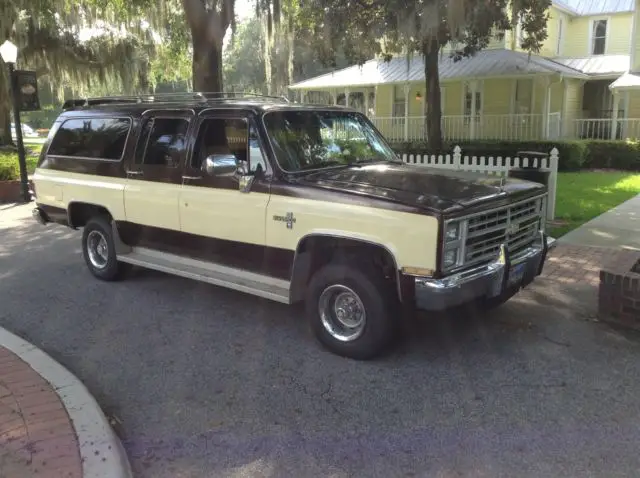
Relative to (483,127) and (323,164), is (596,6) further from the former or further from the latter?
(323,164)

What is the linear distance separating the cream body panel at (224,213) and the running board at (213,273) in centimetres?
33

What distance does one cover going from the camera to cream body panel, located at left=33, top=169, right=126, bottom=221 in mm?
6555

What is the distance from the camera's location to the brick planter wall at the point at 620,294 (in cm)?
516

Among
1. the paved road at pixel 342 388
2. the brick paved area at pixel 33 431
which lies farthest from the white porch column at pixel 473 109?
the brick paved area at pixel 33 431

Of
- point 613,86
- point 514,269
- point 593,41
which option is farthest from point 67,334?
point 593,41

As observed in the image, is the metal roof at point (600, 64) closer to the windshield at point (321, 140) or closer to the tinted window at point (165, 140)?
the windshield at point (321, 140)

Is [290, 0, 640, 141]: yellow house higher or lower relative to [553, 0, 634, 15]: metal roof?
lower

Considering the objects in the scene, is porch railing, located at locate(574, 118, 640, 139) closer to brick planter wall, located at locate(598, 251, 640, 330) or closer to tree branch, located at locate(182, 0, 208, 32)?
tree branch, located at locate(182, 0, 208, 32)

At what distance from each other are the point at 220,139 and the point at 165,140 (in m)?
0.78

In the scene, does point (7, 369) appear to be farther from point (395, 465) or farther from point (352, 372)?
point (395, 465)

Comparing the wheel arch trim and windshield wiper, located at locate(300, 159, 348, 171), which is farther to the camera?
windshield wiper, located at locate(300, 159, 348, 171)

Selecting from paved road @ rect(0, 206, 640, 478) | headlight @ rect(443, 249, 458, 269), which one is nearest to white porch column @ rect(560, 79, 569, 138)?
paved road @ rect(0, 206, 640, 478)

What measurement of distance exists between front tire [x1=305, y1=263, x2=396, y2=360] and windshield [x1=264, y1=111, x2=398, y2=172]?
3.45ft

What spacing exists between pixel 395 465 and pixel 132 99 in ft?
17.9
